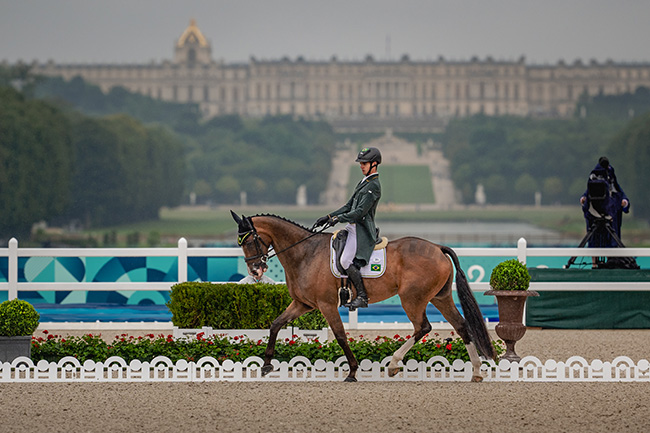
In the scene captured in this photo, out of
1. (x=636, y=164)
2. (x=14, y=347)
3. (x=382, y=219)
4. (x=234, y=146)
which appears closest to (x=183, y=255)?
(x=14, y=347)

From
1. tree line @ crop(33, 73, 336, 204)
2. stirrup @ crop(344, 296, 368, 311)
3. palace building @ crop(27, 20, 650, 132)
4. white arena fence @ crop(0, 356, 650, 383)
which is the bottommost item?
white arena fence @ crop(0, 356, 650, 383)

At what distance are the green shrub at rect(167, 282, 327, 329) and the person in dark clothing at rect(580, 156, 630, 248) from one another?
5264 millimetres

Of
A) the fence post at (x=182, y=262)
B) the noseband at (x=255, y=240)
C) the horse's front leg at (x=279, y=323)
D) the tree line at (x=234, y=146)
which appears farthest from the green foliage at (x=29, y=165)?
the noseband at (x=255, y=240)

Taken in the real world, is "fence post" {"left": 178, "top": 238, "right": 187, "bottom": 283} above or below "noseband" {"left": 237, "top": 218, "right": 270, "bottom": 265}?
below

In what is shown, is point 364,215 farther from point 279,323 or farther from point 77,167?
point 77,167

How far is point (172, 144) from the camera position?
77000 mm

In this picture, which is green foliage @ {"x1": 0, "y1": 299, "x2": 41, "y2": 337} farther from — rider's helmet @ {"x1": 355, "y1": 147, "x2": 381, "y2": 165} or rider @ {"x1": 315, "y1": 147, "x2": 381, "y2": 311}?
rider's helmet @ {"x1": 355, "y1": 147, "x2": 381, "y2": 165}

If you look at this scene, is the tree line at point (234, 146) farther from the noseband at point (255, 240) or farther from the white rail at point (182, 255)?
the noseband at point (255, 240)

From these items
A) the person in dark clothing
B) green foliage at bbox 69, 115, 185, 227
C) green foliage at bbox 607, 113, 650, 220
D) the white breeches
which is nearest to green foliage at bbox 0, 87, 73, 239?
green foliage at bbox 69, 115, 185, 227

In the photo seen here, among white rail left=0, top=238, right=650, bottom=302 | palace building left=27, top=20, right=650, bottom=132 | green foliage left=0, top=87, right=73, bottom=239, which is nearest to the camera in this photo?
white rail left=0, top=238, right=650, bottom=302

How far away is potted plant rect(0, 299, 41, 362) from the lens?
31.7ft

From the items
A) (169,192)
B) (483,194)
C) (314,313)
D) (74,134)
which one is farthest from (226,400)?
(483,194)

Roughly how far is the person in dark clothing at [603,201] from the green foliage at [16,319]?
805cm

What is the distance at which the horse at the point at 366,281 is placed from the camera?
30.1 feet
